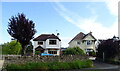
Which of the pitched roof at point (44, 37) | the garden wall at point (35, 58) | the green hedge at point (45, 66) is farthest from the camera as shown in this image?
the pitched roof at point (44, 37)

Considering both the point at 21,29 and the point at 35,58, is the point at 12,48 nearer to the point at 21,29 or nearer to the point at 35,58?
the point at 21,29

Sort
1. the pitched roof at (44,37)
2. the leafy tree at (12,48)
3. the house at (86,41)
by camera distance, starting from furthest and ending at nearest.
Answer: the house at (86,41) → the pitched roof at (44,37) → the leafy tree at (12,48)

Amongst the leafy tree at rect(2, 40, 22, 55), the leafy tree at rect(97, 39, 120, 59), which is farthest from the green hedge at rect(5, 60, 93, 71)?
the leafy tree at rect(2, 40, 22, 55)

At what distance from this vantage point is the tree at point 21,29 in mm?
30359

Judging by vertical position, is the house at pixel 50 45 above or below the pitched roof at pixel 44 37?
below

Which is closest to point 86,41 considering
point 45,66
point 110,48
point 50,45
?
point 50,45

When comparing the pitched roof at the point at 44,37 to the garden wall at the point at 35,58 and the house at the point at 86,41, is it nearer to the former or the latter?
the house at the point at 86,41

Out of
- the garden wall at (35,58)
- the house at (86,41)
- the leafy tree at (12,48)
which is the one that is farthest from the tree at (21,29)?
the house at (86,41)

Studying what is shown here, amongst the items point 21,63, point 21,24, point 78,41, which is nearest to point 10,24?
point 21,24

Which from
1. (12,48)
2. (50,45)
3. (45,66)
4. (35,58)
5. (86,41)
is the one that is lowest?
(45,66)

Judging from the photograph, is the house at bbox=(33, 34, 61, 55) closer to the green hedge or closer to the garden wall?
the garden wall

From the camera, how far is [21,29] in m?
30.8

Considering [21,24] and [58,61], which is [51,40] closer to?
[21,24]

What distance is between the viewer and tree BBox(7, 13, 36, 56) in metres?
30.4
